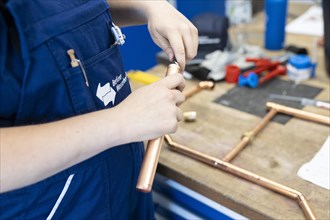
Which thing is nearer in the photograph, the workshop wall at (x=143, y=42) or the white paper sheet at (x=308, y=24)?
the white paper sheet at (x=308, y=24)

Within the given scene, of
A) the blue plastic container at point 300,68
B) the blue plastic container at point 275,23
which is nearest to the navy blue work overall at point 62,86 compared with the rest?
the blue plastic container at point 300,68

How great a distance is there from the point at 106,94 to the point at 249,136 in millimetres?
309

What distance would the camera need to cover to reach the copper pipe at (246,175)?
52 cm

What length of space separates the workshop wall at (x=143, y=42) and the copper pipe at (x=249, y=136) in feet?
2.27

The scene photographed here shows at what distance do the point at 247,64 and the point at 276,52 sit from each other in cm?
16

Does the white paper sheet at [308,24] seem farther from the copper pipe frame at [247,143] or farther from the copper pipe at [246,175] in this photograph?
the copper pipe at [246,175]

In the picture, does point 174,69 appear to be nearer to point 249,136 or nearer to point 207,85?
point 249,136

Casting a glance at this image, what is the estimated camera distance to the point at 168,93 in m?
0.45

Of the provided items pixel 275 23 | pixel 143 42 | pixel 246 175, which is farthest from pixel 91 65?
pixel 143 42

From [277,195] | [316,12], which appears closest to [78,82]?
[277,195]

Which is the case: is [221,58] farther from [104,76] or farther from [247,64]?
[104,76]

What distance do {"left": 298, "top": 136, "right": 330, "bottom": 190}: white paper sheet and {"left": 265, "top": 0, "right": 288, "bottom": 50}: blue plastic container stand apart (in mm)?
489

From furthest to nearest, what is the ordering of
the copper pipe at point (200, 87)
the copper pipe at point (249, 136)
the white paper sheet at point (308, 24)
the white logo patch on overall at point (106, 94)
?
the white paper sheet at point (308, 24) < the copper pipe at point (200, 87) < the copper pipe at point (249, 136) < the white logo patch on overall at point (106, 94)

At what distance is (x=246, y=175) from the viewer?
58 centimetres
